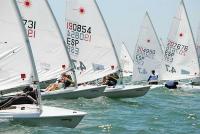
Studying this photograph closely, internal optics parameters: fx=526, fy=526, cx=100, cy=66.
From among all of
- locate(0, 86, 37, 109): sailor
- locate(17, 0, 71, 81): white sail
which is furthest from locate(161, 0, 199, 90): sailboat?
locate(0, 86, 37, 109): sailor

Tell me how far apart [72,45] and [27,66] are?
12.7 m

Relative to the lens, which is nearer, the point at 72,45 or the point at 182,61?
the point at 72,45

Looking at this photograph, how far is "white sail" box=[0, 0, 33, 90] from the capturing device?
54.4 ft

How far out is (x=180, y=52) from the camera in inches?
1497

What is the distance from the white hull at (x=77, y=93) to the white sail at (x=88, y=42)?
2.58m

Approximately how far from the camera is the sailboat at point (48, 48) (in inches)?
957

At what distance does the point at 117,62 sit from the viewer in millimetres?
28812

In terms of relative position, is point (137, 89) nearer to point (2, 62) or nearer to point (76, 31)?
point (76, 31)

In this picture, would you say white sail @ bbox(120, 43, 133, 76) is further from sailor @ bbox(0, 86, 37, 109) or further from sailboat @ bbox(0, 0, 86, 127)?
sailboat @ bbox(0, 0, 86, 127)

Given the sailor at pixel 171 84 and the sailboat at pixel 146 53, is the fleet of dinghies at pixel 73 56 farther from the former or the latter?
the sailor at pixel 171 84

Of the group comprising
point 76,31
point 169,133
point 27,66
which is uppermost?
point 76,31

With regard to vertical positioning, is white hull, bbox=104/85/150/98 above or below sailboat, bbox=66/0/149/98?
below

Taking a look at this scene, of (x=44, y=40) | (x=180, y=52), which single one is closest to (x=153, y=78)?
(x=180, y=52)

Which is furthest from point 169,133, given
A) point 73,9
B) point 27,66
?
point 73,9
